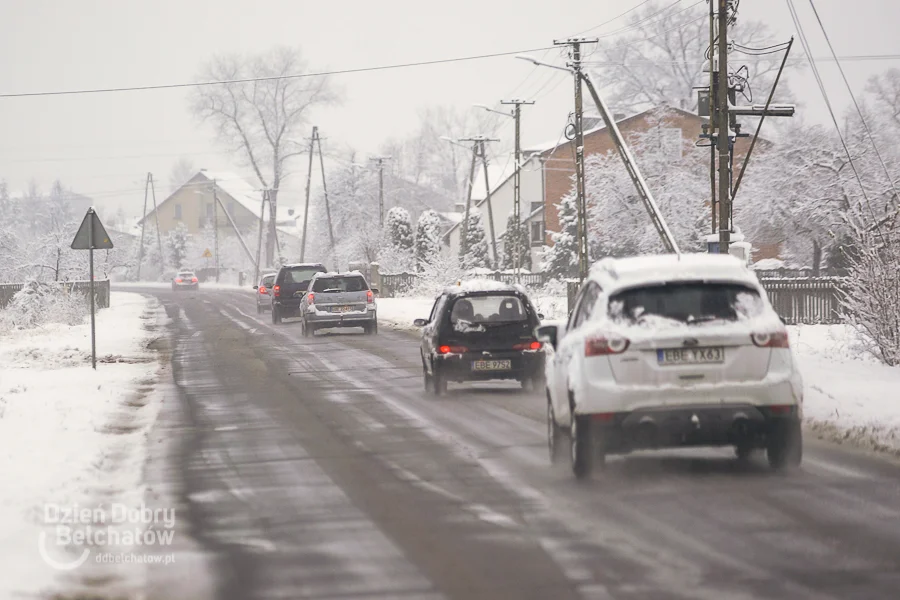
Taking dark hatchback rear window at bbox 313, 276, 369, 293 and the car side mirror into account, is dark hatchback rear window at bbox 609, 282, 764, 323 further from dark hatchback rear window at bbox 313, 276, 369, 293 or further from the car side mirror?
dark hatchback rear window at bbox 313, 276, 369, 293

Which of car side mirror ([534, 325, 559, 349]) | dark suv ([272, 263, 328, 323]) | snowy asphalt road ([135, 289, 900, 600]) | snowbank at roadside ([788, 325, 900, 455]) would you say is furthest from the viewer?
dark suv ([272, 263, 328, 323])

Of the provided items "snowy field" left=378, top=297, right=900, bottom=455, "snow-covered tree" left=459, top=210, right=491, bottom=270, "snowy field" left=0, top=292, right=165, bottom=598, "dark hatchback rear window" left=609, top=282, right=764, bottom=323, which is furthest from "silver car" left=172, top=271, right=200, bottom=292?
"dark hatchback rear window" left=609, top=282, right=764, bottom=323

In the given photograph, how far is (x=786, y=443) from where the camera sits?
32.4 feet

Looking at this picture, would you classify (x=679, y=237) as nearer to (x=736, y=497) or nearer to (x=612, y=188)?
(x=612, y=188)

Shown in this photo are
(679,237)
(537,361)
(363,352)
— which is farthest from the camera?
(679,237)

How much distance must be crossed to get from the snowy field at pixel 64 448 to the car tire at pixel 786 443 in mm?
4672

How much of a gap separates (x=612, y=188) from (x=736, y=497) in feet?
176

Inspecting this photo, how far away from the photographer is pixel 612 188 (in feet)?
203

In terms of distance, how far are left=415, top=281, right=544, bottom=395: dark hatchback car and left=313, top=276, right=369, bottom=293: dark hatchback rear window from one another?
15.8 meters

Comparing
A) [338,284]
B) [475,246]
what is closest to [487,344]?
[338,284]

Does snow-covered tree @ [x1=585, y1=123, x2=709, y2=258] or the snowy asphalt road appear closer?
the snowy asphalt road

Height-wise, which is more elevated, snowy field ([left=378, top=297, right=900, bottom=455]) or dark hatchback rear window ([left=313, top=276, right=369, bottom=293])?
dark hatchback rear window ([left=313, top=276, right=369, bottom=293])

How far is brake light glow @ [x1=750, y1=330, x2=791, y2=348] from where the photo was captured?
32.0ft

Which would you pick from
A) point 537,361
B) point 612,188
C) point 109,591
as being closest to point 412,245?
point 612,188
